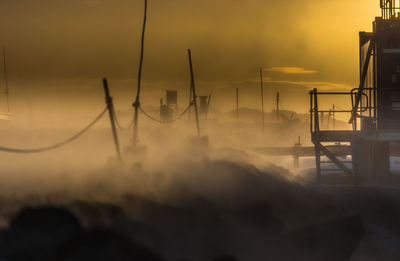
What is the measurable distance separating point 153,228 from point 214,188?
474 centimetres

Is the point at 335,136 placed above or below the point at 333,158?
above

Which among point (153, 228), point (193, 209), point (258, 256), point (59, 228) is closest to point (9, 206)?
point (59, 228)

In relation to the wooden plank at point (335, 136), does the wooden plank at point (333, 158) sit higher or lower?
lower

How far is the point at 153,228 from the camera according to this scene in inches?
575

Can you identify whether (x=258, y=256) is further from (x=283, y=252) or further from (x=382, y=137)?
(x=382, y=137)

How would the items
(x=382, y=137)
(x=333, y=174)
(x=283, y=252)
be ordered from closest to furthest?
(x=283, y=252), (x=382, y=137), (x=333, y=174)

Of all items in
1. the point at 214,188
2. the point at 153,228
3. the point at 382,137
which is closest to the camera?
the point at 153,228

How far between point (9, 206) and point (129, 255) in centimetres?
372

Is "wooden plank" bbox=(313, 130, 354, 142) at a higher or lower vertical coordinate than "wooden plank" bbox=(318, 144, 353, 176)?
higher

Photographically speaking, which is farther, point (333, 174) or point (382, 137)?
point (333, 174)

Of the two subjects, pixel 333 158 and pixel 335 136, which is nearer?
pixel 333 158

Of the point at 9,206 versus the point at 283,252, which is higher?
the point at 9,206

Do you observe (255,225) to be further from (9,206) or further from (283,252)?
(9,206)

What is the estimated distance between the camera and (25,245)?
1238cm
